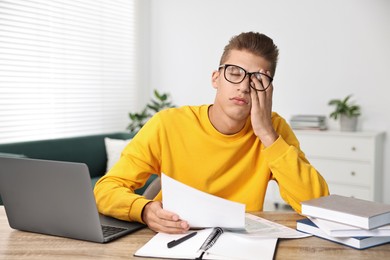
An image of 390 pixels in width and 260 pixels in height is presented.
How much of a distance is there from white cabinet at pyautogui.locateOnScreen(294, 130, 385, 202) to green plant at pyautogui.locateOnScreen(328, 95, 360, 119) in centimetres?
23

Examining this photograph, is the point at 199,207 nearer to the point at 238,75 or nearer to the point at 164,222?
the point at 164,222

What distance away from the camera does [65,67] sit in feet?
15.3

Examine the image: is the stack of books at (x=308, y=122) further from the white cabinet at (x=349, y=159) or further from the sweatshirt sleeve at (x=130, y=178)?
the sweatshirt sleeve at (x=130, y=178)

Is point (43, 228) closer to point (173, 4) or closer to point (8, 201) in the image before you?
point (8, 201)

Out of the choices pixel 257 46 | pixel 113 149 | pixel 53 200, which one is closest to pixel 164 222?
pixel 53 200

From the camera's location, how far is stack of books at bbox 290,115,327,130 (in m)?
4.72

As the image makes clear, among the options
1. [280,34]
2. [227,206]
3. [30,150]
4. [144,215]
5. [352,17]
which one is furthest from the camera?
[280,34]

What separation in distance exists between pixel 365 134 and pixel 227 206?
3.43m

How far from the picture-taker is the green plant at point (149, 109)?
5258 millimetres

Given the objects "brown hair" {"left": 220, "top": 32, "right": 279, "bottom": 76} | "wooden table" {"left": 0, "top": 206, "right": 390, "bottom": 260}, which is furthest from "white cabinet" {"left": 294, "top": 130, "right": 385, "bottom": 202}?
"wooden table" {"left": 0, "top": 206, "right": 390, "bottom": 260}

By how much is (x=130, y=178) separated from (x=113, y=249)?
1.62 ft

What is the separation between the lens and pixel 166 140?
177cm

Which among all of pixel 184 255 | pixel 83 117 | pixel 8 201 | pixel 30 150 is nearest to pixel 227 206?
pixel 184 255

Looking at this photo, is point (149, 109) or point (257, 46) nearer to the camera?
point (257, 46)
